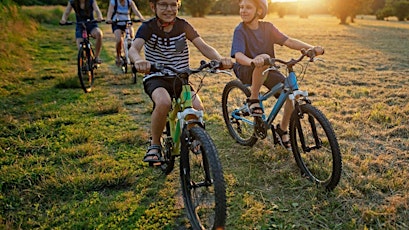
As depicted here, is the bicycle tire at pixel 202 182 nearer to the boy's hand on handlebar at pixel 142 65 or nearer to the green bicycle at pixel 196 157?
the green bicycle at pixel 196 157

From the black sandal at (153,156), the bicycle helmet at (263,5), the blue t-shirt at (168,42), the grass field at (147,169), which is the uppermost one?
the bicycle helmet at (263,5)

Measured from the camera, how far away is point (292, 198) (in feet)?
11.2

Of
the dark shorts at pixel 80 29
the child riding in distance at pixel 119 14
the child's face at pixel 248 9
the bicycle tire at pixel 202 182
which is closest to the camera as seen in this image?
the bicycle tire at pixel 202 182

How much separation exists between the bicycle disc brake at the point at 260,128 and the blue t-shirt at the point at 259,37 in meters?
0.79

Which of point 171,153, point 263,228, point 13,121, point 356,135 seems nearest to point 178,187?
point 171,153

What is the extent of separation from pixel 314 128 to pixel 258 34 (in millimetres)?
1413

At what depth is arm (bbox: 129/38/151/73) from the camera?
2.75m

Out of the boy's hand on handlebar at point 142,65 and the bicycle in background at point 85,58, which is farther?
the bicycle in background at point 85,58

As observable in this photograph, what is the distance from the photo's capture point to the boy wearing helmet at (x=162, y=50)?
3305 mm

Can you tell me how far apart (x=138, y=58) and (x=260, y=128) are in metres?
1.87

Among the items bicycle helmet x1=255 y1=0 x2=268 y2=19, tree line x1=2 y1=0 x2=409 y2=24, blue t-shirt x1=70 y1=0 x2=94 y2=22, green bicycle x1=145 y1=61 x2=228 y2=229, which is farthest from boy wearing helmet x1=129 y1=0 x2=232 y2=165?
tree line x1=2 y1=0 x2=409 y2=24

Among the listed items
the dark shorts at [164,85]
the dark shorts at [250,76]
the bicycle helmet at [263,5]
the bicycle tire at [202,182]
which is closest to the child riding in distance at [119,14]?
the dark shorts at [250,76]

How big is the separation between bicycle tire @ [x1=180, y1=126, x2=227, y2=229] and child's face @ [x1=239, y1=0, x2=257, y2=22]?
1.84 meters

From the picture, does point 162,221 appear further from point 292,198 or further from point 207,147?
point 292,198
